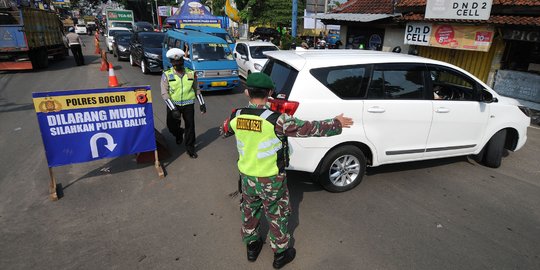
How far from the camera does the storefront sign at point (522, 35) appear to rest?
8016 millimetres

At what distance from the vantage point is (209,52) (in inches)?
419

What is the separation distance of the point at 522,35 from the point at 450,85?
4877mm

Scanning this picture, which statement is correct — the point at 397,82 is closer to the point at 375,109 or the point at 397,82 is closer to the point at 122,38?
the point at 375,109

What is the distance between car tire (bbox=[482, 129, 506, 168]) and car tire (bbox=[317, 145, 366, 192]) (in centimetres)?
243

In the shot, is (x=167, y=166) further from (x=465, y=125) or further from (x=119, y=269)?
(x=465, y=125)

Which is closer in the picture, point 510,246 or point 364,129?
point 510,246

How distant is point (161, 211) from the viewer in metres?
3.97

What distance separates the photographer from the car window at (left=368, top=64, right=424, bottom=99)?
4223 millimetres

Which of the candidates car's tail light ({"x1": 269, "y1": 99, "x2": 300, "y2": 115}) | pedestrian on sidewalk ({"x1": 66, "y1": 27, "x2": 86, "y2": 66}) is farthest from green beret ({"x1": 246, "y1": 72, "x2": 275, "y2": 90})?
pedestrian on sidewalk ({"x1": 66, "y1": 27, "x2": 86, "y2": 66})

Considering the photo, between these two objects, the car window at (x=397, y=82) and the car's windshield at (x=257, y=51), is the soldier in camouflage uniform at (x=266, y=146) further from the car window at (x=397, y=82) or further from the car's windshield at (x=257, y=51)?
the car's windshield at (x=257, y=51)

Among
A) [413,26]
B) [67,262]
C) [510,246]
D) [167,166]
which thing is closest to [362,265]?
[510,246]

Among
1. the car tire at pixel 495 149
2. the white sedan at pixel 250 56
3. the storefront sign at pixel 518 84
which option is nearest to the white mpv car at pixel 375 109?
the car tire at pixel 495 149

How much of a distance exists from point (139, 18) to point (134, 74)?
189 feet

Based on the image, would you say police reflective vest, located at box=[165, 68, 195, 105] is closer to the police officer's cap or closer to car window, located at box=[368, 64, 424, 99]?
the police officer's cap
